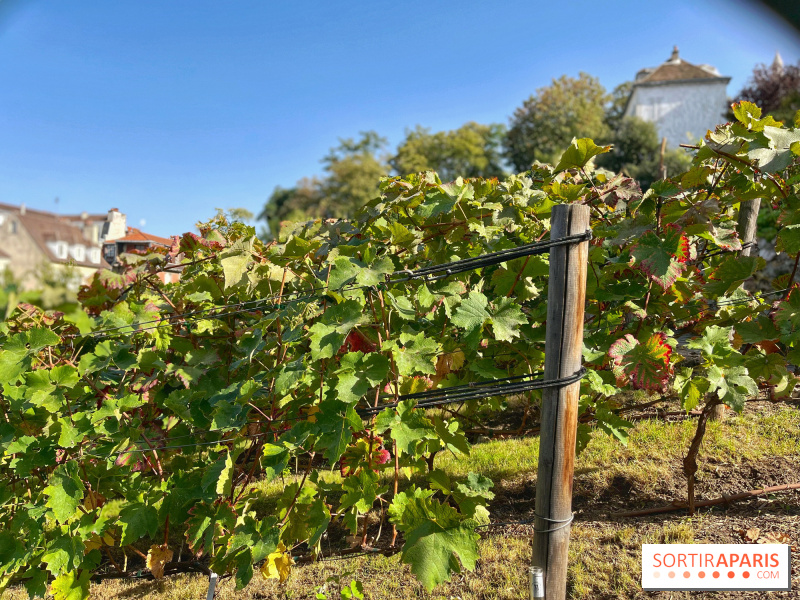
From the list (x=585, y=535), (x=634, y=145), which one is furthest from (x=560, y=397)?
(x=634, y=145)

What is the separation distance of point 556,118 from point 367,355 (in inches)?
1625

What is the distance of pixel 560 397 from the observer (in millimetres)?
1960

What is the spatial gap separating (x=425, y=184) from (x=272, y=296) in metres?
0.91

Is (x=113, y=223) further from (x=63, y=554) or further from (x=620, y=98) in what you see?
(x=620, y=98)

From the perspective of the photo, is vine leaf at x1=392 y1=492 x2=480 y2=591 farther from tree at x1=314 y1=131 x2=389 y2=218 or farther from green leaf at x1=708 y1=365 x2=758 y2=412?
tree at x1=314 y1=131 x2=389 y2=218

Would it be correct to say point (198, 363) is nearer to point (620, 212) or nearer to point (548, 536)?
point (548, 536)

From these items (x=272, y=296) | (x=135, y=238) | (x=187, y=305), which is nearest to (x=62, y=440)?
(x=187, y=305)

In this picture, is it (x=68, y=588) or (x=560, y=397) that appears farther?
(x=68, y=588)

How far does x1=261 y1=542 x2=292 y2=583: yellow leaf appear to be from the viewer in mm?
2359

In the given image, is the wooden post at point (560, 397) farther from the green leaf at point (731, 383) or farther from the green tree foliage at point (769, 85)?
the green tree foliage at point (769, 85)

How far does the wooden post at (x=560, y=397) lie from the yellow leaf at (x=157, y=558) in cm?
175

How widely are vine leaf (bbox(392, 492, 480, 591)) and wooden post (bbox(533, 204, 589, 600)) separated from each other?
0.27m

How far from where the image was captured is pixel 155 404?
9.06 ft

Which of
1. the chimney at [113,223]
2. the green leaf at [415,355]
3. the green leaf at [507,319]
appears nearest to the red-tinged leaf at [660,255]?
the green leaf at [507,319]
